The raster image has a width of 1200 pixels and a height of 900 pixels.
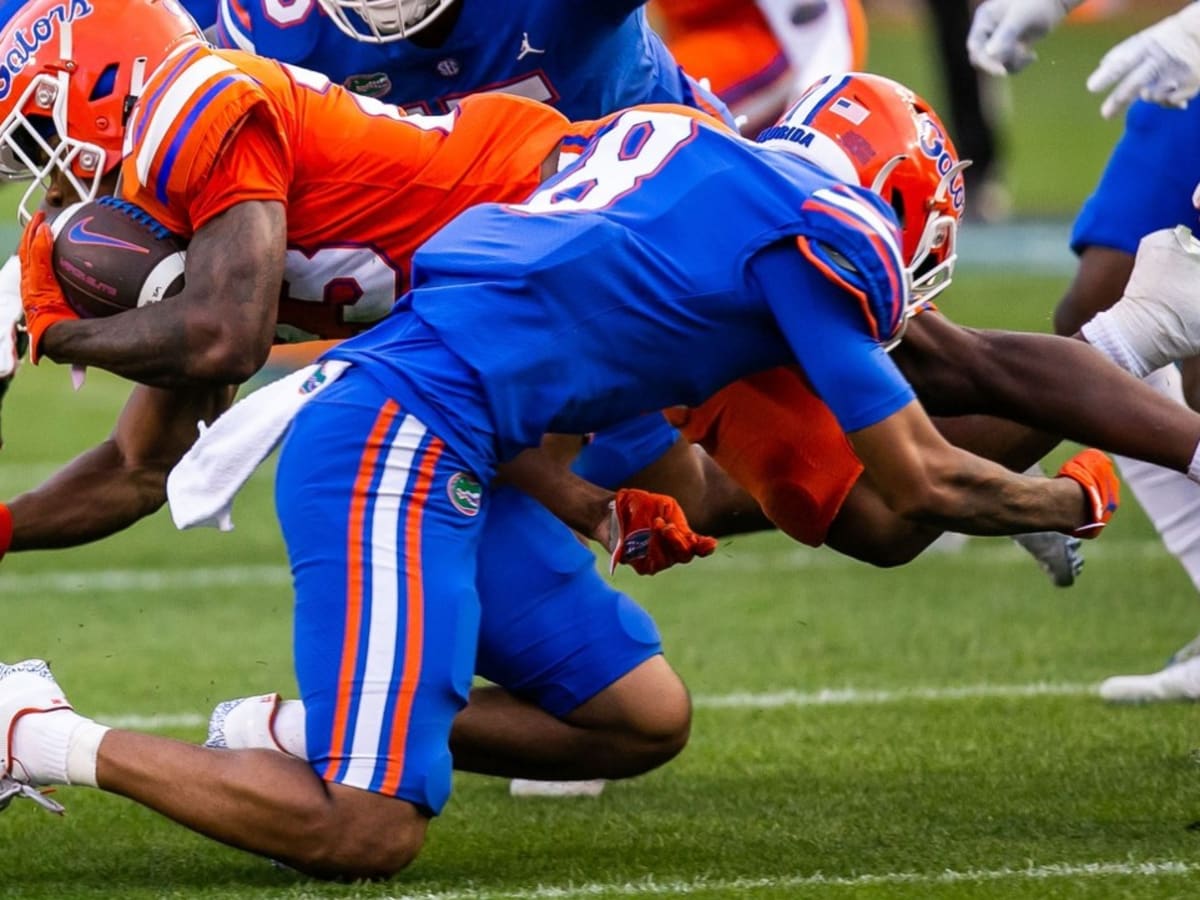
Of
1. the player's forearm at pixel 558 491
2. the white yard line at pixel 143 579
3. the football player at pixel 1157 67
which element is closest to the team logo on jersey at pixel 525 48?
the player's forearm at pixel 558 491

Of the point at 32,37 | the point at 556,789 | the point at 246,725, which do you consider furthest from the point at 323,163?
the point at 556,789

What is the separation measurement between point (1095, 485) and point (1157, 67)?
0.93 metres

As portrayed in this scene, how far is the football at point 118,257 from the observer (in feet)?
12.5

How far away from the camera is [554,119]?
4.06 m

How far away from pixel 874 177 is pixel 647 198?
0.43 metres

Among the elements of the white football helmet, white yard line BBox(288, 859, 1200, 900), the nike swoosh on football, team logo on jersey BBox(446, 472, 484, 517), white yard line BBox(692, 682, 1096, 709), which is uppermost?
the white football helmet

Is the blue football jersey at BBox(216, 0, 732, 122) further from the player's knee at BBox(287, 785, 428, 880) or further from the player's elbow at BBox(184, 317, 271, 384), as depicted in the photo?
the player's knee at BBox(287, 785, 428, 880)

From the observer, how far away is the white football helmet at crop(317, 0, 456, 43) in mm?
4238

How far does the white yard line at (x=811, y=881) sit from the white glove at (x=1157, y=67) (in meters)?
1.45

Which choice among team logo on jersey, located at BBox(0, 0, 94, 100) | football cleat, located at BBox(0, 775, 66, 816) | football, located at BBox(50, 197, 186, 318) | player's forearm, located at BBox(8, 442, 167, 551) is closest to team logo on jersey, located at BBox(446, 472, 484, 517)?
football, located at BBox(50, 197, 186, 318)

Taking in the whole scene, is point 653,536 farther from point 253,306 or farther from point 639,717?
point 253,306

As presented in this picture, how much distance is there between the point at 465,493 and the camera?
3500mm

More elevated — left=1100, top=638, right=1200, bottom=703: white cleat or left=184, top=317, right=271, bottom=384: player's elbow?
left=184, top=317, right=271, bottom=384: player's elbow

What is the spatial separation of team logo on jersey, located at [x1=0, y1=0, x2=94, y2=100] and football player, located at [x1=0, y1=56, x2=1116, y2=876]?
3.01ft
